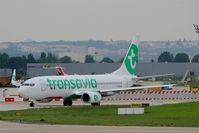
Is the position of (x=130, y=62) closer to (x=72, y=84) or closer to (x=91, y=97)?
(x=72, y=84)

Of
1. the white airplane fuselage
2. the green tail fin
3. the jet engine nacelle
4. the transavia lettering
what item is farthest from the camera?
the green tail fin

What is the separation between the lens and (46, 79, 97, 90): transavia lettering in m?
82.4

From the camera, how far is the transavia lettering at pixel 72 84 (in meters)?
82.4

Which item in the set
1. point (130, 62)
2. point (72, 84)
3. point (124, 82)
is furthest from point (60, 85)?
point (130, 62)

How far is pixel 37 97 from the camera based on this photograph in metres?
82.2

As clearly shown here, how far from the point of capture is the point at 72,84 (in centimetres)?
8388

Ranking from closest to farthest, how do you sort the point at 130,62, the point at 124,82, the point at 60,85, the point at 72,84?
the point at 60,85
the point at 72,84
the point at 124,82
the point at 130,62

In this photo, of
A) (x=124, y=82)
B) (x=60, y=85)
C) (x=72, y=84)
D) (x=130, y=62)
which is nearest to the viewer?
(x=60, y=85)

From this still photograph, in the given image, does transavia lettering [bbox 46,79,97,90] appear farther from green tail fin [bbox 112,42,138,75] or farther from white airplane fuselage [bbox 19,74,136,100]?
green tail fin [bbox 112,42,138,75]

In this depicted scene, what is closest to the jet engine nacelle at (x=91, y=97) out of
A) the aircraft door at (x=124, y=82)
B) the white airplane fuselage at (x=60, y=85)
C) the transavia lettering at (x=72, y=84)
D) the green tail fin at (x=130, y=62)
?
the white airplane fuselage at (x=60, y=85)

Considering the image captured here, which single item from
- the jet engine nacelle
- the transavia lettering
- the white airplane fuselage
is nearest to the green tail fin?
the white airplane fuselage

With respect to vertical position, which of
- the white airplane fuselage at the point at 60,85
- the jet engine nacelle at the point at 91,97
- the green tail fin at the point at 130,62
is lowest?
the jet engine nacelle at the point at 91,97

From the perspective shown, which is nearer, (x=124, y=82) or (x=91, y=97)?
(x=91, y=97)

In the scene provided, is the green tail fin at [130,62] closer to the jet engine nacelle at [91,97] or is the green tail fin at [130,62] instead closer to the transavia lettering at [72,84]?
the transavia lettering at [72,84]
